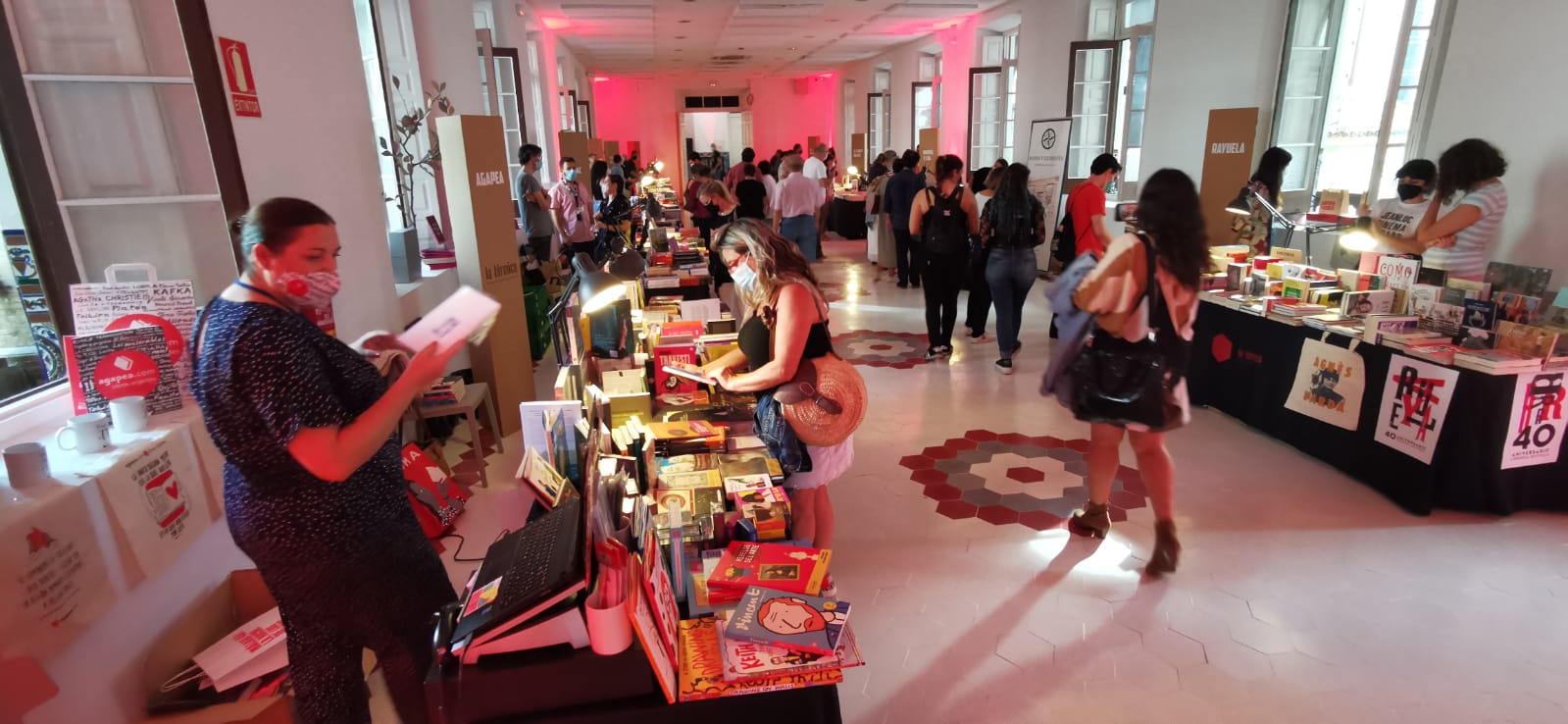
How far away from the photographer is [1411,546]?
3.08 metres

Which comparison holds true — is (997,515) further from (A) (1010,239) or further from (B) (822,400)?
(A) (1010,239)

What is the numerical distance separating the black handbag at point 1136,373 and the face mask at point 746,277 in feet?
4.14

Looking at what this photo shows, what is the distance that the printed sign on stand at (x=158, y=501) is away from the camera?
6.16 ft

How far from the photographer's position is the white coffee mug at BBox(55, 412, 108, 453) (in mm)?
1900

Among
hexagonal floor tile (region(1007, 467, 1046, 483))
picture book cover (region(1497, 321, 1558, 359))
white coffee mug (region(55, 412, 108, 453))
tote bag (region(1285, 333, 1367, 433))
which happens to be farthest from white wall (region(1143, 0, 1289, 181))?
white coffee mug (region(55, 412, 108, 453))

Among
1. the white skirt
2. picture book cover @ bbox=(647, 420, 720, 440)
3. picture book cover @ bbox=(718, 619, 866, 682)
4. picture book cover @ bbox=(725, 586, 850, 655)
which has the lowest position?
the white skirt

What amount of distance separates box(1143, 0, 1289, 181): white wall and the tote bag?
11.7 ft

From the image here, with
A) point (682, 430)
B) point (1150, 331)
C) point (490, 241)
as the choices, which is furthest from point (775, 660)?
point (490, 241)

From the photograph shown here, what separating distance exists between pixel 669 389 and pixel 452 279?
310 cm

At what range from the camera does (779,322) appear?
8.05ft

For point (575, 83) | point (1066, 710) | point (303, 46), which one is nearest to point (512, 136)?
point (303, 46)

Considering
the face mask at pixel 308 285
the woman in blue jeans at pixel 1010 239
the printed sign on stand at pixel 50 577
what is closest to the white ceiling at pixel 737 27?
the woman in blue jeans at pixel 1010 239

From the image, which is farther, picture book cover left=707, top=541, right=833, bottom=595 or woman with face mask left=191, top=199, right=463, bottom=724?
picture book cover left=707, top=541, right=833, bottom=595

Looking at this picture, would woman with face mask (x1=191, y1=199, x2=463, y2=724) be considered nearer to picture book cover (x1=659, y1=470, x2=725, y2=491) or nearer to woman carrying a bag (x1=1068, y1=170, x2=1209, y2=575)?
picture book cover (x1=659, y1=470, x2=725, y2=491)
